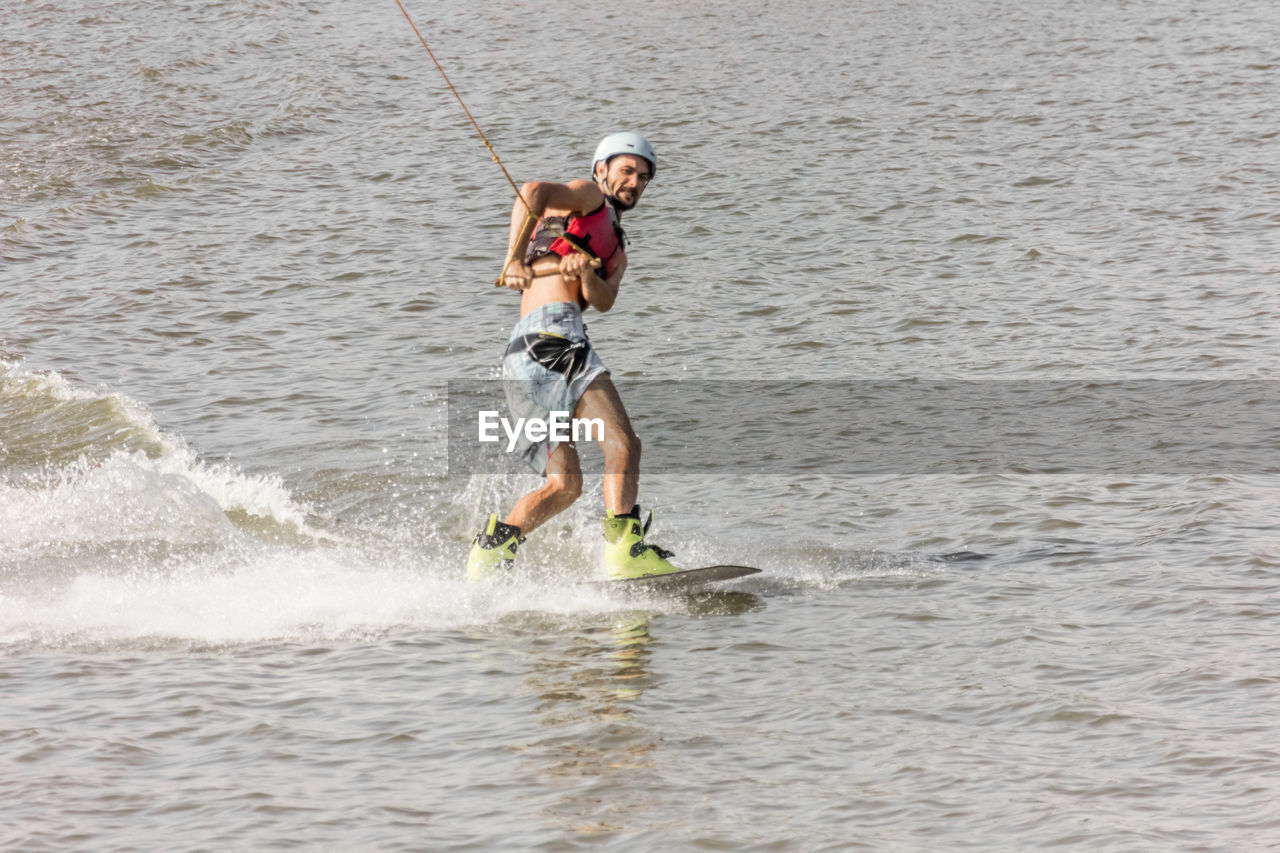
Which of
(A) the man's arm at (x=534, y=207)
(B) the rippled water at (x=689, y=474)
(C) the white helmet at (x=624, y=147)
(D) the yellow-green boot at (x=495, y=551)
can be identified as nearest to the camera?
(B) the rippled water at (x=689, y=474)

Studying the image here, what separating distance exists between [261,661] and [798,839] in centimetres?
278

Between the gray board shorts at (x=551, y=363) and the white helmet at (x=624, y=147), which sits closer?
the white helmet at (x=624, y=147)

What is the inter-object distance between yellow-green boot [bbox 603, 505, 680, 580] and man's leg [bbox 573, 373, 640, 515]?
0.17ft

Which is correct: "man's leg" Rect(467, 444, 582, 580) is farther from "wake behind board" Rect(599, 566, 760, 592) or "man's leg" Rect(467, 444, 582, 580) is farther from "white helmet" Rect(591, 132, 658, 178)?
"white helmet" Rect(591, 132, 658, 178)

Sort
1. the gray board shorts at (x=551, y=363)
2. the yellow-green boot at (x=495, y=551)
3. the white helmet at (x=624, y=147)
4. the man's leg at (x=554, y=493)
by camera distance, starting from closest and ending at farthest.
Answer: the white helmet at (x=624, y=147), the gray board shorts at (x=551, y=363), the man's leg at (x=554, y=493), the yellow-green boot at (x=495, y=551)

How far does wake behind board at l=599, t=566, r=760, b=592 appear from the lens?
725cm

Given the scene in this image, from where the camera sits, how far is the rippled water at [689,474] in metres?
5.44

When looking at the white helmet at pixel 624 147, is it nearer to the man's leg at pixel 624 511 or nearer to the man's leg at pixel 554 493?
the man's leg at pixel 624 511

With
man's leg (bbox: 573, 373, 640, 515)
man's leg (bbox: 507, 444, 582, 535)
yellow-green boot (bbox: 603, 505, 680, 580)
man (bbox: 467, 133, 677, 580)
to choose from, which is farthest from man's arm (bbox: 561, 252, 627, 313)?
yellow-green boot (bbox: 603, 505, 680, 580)

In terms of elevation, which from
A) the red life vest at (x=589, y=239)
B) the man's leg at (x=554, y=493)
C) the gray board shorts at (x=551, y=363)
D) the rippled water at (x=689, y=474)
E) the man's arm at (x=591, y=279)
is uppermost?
the red life vest at (x=589, y=239)

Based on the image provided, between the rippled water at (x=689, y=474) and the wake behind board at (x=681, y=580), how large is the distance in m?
0.09

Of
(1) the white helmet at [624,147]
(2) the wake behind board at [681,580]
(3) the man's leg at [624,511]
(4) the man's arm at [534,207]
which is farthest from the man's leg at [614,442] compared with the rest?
(1) the white helmet at [624,147]

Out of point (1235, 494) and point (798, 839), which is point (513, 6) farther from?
point (798, 839)

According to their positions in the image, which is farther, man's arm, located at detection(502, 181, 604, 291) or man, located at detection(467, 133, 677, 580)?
man, located at detection(467, 133, 677, 580)
